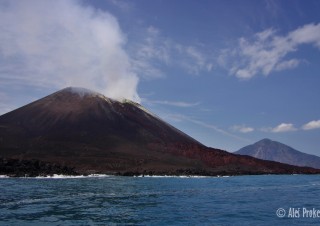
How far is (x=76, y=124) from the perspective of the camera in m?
186

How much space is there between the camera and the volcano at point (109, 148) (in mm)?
135250

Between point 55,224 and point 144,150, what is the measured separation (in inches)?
5321

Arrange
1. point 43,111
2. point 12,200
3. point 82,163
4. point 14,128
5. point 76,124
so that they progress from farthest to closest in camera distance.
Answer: point 43,111 → point 76,124 → point 14,128 → point 82,163 → point 12,200

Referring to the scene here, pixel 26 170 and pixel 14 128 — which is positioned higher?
pixel 14 128

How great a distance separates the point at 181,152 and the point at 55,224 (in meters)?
140

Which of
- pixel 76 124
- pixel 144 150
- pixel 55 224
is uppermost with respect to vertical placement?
pixel 76 124

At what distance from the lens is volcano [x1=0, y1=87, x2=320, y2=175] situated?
135250 millimetres

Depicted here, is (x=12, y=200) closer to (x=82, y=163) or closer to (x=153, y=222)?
(x=153, y=222)

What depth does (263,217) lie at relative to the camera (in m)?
29.2

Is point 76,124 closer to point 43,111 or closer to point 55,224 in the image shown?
point 43,111

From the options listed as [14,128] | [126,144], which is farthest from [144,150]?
[14,128]

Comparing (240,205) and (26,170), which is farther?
(26,170)

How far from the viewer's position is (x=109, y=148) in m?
160

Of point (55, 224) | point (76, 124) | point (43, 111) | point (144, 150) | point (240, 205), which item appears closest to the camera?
point (55, 224)
